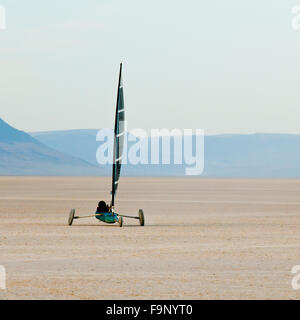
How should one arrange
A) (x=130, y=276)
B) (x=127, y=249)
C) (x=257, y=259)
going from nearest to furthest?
1. (x=130, y=276)
2. (x=257, y=259)
3. (x=127, y=249)

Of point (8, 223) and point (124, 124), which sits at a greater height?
point (124, 124)

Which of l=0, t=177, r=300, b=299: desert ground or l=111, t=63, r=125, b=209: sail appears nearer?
l=0, t=177, r=300, b=299: desert ground

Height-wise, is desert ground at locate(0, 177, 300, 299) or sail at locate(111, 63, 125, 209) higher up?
sail at locate(111, 63, 125, 209)

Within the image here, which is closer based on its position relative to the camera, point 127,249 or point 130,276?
point 130,276

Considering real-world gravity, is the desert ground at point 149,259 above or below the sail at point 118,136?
below

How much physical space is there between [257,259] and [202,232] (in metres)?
7.83

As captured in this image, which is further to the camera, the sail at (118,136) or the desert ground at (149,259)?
the sail at (118,136)

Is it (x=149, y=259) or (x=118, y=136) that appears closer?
(x=149, y=259)

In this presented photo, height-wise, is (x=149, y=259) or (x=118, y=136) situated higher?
(x=118, y=136)
